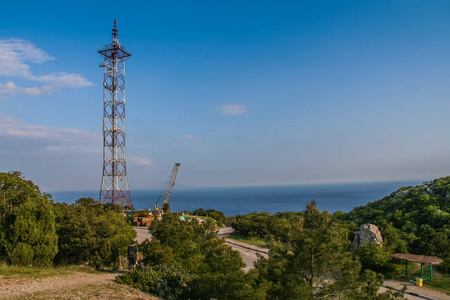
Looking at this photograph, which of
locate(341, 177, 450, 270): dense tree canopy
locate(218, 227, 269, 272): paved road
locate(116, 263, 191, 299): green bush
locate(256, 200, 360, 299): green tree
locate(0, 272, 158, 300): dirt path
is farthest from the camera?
locate(218, 227, 269, 272): paved road

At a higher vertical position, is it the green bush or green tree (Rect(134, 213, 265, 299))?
green tree (Rect(134, 213, 265, 299))

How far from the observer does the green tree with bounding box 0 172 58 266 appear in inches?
569

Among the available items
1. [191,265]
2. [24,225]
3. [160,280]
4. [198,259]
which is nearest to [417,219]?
[198,259]

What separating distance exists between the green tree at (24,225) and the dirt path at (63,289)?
133 inches

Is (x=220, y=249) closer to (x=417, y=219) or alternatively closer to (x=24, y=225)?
(x=24, y=225)

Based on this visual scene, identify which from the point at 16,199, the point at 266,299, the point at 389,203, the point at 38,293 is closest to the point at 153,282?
the point at 38,293

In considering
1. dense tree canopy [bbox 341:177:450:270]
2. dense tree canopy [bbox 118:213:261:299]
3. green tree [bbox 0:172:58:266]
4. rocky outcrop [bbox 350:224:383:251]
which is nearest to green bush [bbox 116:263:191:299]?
dense tree canopy [bbox 118:213:261:299]

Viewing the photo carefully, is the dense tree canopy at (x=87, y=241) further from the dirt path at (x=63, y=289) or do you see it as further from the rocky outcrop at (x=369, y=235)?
the rocky outcrop at (x=369, y=235)

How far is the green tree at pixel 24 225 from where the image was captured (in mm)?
14445

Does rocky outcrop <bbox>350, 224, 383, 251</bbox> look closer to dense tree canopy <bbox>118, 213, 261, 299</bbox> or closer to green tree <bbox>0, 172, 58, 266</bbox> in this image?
dense tree canopy <bbox>118, 213, 261, 299</bbox>

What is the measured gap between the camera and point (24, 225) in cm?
1462

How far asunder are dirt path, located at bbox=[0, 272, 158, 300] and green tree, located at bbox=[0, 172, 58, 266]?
3.39 m

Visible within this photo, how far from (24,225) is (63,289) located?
5.92 m

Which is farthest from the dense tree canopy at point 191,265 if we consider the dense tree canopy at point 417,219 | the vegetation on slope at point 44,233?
the dense tree canopy at point 417,219
